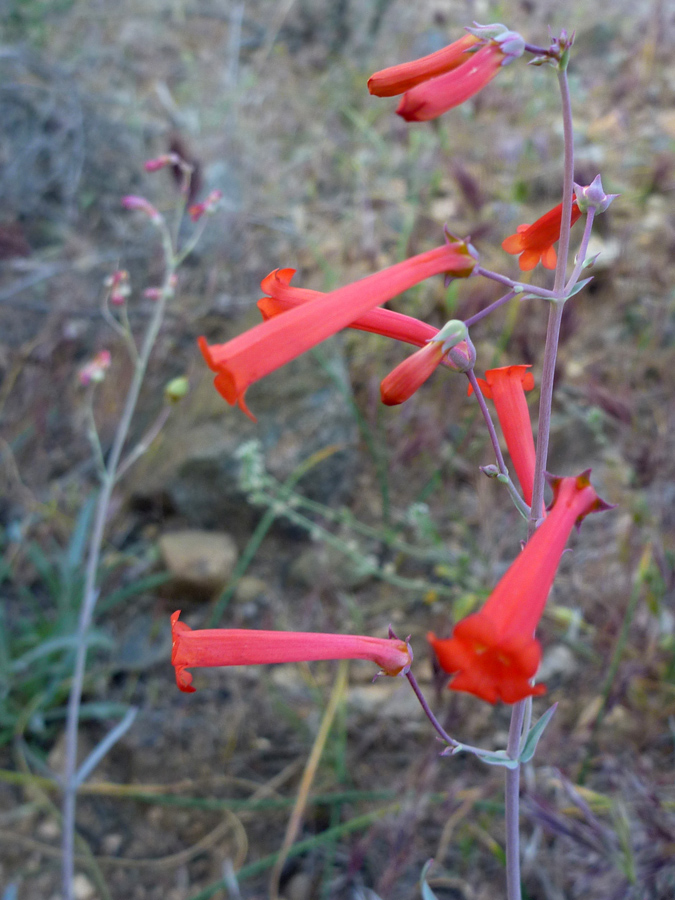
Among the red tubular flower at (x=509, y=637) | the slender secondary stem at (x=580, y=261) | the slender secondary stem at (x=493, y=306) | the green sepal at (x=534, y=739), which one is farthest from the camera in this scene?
the green sepal at (x=534, y=739)

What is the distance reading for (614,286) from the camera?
136 inches

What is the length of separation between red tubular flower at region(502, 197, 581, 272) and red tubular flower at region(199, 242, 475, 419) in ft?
0.59

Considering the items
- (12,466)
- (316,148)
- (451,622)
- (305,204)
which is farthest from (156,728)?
(316,148)

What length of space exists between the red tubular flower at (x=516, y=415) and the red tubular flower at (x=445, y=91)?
0.39m

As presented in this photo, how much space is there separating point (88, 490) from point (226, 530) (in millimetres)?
798

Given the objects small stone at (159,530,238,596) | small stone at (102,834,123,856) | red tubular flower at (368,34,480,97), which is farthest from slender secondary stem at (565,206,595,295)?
small stone at (102,834,123,856)

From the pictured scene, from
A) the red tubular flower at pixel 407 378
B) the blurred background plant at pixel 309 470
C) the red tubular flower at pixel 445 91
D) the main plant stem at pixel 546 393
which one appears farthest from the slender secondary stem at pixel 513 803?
the red tubular flower at pixel 445 91

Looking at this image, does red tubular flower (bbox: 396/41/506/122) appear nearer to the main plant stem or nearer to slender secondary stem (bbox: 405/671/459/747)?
the main plant stem

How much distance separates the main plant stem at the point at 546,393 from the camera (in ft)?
3.02

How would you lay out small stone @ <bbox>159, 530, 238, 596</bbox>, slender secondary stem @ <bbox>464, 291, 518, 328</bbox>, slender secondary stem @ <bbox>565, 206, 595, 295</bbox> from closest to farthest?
1. slender secondary stem @ <bbox>464, 291, 518, 328</bbox>
2. slender secondary stem @ <bbox>565, 206, 595, 295</bbox>
3. small stone @ <bbox>159, 530, 238, 596</bbox>

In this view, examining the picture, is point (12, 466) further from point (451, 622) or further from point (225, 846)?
point (451, 622)

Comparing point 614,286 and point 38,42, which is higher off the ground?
point 38,42

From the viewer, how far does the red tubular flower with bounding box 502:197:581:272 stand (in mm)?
1079

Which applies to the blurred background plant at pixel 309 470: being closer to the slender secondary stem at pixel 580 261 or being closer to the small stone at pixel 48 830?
the small stone at pixel 48 830
